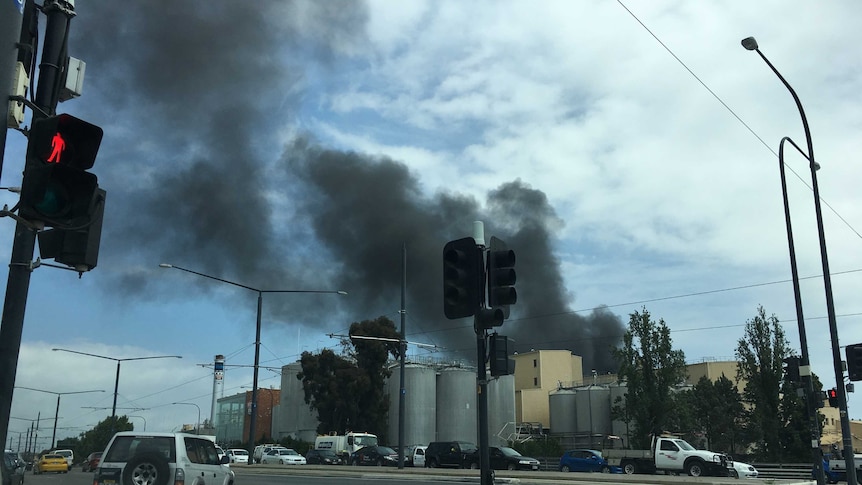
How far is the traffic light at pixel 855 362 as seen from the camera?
19.3 metres

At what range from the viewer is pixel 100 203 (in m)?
5.43

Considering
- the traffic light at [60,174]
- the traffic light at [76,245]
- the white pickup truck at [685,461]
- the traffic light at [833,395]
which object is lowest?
the white pickup truck at [685,461]

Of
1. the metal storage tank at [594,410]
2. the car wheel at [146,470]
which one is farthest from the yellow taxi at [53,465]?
the metal storage tank at [594,410]

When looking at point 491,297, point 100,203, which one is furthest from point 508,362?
point 100,203

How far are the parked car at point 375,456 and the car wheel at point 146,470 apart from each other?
1475 inches

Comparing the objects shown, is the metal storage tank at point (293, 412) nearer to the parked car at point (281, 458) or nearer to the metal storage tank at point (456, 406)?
the metal storage tank at point (456, 406)

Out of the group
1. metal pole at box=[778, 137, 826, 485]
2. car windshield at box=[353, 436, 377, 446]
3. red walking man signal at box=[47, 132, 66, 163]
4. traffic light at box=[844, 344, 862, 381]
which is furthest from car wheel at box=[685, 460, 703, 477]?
red walking man signal at box=[47, 132, 66, 163]

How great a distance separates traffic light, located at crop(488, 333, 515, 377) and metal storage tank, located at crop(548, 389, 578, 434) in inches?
2903

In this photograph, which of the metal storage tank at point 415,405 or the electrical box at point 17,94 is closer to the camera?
the electrical box at point 17,94

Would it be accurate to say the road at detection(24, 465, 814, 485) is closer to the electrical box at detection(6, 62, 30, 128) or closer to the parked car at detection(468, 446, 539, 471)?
the parked car at detection(468, 446, 539, 471)

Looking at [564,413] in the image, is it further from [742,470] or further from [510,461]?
[742,470]

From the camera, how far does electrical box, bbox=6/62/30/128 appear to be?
4.94 meters

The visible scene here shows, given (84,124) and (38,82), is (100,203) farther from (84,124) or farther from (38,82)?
(38,82)

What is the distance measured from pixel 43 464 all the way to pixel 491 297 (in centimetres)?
4732
